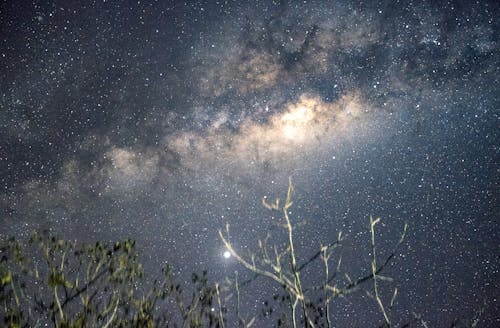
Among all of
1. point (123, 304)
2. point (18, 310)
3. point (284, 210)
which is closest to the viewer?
point (284, 210)

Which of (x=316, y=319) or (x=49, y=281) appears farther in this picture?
(x=316, y=319)

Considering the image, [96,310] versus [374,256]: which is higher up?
[96,310]

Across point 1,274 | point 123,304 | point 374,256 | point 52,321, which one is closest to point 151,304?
point 123,304

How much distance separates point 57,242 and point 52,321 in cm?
145

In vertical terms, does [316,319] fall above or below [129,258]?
below

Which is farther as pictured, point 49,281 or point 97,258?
point 97,258

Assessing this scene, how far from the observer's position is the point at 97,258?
7328 millimetres

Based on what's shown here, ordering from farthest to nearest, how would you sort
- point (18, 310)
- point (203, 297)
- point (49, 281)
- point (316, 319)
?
1. point (316, 319)
2. point (203, 297)
3. point (18, 310)
4. point (49, 281)

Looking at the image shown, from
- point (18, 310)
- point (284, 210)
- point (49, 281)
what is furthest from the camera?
point (18, 310)

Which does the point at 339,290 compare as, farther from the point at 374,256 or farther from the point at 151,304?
the point at 151,304

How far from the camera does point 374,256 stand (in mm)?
4988

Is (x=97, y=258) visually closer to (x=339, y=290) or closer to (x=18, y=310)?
(x=18, y=310)

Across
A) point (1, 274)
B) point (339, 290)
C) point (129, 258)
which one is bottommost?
point (339, 290)

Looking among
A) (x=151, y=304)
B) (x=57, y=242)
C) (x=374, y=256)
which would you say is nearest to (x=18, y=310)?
(x=57, y=242)
